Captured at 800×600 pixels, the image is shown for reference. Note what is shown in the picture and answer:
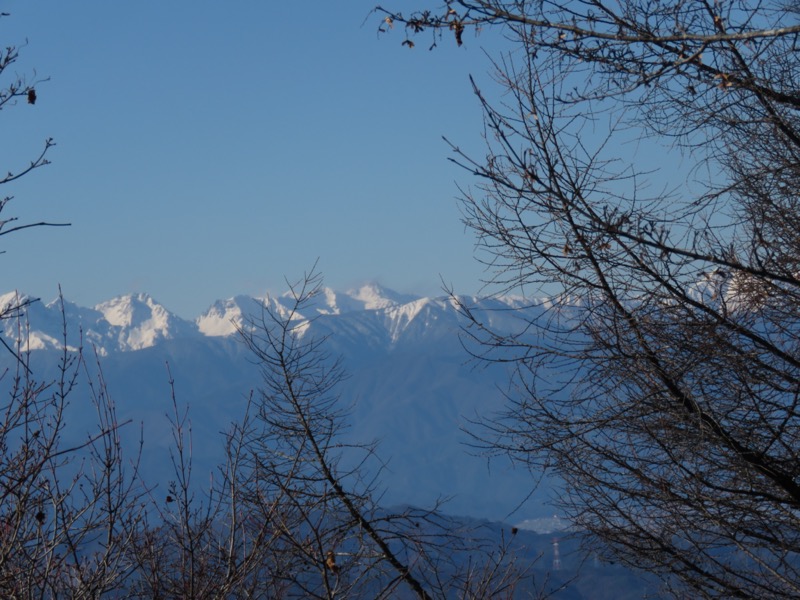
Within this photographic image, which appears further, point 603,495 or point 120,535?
point 603,495

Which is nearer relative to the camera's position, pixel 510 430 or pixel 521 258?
pixel 521 258

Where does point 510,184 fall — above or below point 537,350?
above

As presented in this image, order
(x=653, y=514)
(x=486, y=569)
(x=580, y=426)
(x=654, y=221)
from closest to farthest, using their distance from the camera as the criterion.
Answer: (x=654, y=221) → (x=580, y=426) → (x=653, y=514) → (x=486, y=569)

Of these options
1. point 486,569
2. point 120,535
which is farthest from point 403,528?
point 120,535

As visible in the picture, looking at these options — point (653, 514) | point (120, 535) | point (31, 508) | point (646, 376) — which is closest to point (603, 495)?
point (653, 514)

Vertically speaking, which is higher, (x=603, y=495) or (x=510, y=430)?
(x=510, y=430)

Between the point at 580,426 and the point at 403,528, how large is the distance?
4.10m

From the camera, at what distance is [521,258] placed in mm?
5695

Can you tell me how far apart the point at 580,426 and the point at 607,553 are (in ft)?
4.25

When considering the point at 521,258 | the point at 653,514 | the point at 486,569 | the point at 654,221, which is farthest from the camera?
the point at 486,569

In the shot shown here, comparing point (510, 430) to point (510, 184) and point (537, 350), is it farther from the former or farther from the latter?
point (510, 184)

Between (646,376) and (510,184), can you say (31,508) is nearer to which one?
(510,184)

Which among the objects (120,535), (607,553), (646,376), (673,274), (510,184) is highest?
(510,184)

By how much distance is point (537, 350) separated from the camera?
599cm
